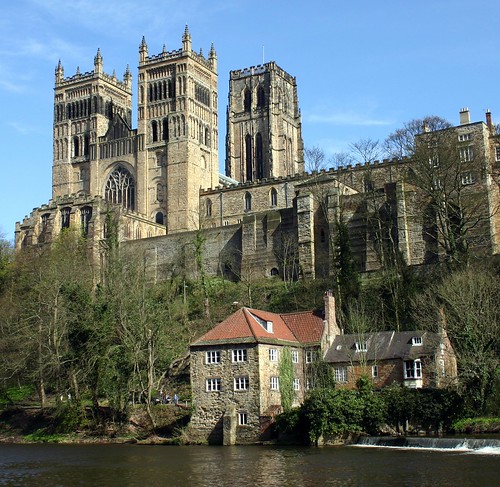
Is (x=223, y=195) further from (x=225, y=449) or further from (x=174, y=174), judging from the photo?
(x=225, y=449)

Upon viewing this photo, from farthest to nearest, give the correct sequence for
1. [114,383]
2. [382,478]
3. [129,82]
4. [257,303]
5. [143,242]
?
[129,82] → [143,242] → [257,303] → [114,383] → [382,478]

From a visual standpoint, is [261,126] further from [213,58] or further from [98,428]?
[98,428]

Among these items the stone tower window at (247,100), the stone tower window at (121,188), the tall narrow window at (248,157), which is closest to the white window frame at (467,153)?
the stone tower window at (121,188)

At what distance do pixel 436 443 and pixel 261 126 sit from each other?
81.3 meters

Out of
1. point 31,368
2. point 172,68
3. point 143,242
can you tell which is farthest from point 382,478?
point 172,68

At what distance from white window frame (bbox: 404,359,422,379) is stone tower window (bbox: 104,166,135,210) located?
56214mm

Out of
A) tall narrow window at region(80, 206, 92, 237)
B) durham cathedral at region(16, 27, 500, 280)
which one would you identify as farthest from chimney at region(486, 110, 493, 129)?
tall narrow window at region(80, 206, 92, 237)

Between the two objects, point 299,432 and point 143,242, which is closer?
point 299,432

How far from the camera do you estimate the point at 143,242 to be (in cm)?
8319

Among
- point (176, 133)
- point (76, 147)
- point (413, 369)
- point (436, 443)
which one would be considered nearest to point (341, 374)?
point (413, 369)

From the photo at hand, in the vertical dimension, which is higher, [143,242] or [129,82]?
[129,82]

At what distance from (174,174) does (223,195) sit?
621 centimetres

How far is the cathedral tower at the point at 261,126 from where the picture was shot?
111625 mm

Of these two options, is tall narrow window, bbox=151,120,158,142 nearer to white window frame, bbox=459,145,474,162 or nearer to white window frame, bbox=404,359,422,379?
white window frame, bbox=459,145,474,162
